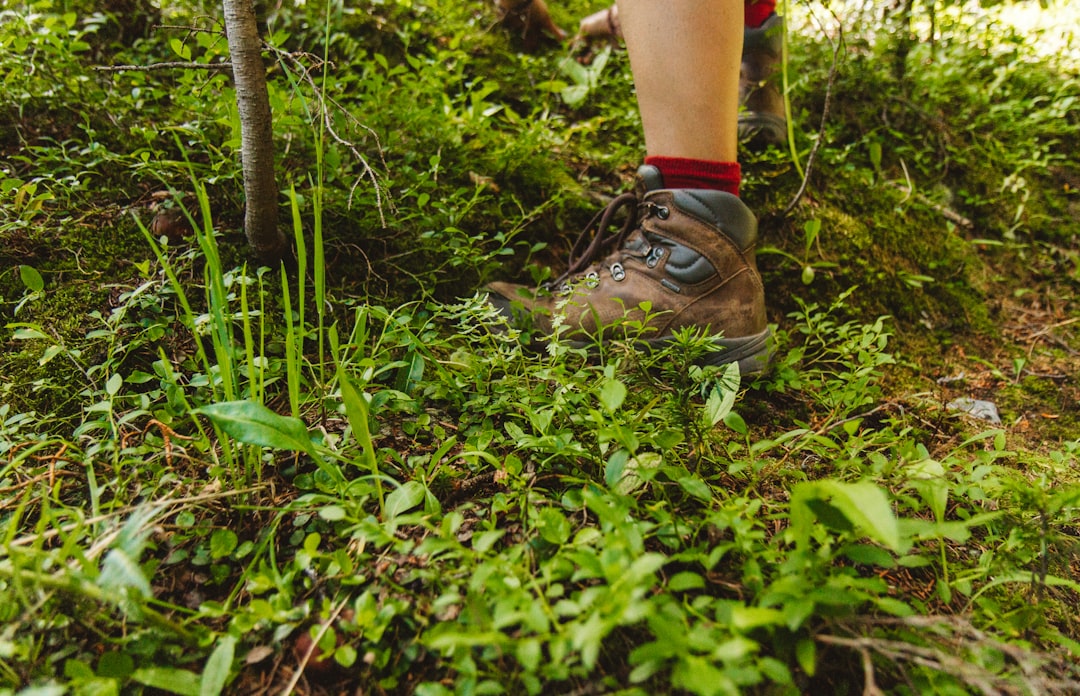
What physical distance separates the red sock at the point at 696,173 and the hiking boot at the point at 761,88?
824mm

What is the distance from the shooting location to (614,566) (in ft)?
2.62

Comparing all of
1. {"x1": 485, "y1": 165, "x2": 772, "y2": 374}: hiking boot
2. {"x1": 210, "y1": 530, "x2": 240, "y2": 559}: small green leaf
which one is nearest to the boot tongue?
{"x1": 485, "y1": 165, "x2": 772, "y2": 374}: hiking boot

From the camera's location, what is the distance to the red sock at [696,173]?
5.61 feet

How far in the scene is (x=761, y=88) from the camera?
2.44 metres

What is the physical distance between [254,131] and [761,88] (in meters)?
2.03

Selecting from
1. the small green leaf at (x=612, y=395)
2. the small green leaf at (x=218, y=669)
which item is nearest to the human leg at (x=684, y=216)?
the small green leaf at (x=612, y=395)

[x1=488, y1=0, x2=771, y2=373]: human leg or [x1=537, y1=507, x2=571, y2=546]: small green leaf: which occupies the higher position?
[x1=488, y1=0, x2=771, y2=373]: human leg

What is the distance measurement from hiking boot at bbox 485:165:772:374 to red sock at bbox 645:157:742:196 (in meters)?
0.03

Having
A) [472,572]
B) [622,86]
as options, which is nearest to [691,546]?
[472,572]

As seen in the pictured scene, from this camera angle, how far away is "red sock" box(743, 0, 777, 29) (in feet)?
7.86

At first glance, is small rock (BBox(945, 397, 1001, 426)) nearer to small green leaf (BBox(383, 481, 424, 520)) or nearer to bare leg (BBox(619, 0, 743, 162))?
bare leg (BBox(619, 0, 743, 162))

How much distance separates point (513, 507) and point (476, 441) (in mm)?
201

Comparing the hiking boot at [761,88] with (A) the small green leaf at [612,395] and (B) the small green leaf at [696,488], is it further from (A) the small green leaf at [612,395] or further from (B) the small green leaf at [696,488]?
(B) the small green leaf at [696,488]

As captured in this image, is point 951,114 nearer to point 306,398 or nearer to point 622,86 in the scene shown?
point 622,86
